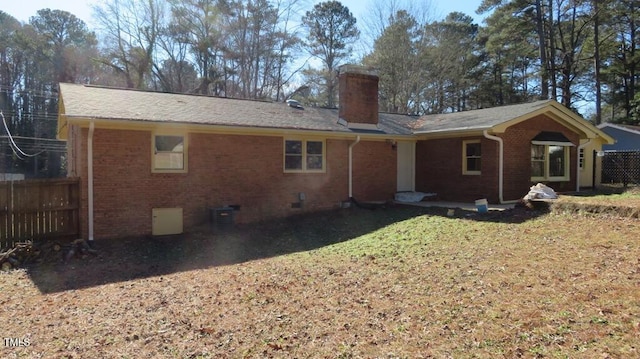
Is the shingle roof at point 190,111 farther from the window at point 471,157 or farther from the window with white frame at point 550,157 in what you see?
the window with white frame at point 550,157

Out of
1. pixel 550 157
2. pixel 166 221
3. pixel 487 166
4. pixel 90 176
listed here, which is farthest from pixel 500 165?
pixel 90 176

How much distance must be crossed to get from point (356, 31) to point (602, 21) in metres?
17.2

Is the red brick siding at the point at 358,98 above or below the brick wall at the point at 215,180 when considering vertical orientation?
above

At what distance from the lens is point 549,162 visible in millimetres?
14672

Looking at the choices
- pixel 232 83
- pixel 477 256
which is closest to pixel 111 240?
pixel 477 256

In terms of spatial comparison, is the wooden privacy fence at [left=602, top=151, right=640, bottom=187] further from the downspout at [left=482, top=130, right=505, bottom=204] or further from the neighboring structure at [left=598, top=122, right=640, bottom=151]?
the downspout at [left=482, top=130, right=505, bottom=204]

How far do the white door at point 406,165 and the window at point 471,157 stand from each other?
2.23 meters

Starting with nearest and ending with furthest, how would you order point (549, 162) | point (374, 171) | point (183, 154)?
1. point (183, 154)
2. point (549, 162)
3. point (374, 171)

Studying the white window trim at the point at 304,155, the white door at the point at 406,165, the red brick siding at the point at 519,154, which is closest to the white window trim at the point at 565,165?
the red brick siding at the point at 519,154

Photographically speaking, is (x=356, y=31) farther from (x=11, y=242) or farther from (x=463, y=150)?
(x=11, y=242)

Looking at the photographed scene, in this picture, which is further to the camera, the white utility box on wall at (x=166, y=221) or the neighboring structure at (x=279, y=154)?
the white utility box on wall at (x=166, y=221)

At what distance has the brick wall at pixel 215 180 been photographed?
1027 cm

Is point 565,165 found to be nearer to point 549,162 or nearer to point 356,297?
point 549,162

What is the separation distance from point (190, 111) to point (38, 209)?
4.53m
